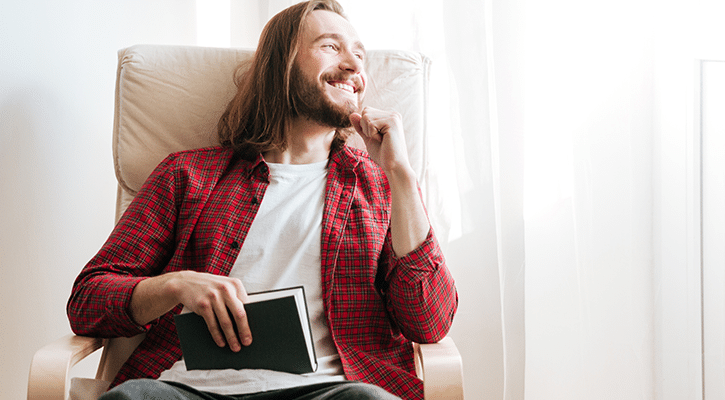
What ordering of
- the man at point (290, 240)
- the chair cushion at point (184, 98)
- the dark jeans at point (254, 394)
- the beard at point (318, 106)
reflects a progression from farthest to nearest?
the chair cushion at point (184, 98), the beard at point (318, 106), the man at point (290, 240), the dark jeans at point (254, 394)

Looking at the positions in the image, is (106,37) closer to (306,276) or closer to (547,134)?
(306,276)

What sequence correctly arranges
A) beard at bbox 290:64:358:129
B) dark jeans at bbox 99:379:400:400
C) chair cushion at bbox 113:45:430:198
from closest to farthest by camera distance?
dark jeans at bbox 99:379:400:400 → beard at bbox 290:64:358:129 → chair cushion at bbox 113:45:430:198

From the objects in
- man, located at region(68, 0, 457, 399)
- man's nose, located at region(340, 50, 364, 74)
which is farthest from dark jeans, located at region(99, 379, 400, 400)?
man's nose, located at region(340, 50, 364, 74)

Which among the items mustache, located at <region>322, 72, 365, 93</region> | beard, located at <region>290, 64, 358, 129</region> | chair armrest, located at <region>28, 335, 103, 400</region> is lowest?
Result: chair armrest, located at <region>28, 335, 103, 400</region>

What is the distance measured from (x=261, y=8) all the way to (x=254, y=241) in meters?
0.86

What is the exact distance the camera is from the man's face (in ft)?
3.83

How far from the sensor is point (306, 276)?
3.46ft

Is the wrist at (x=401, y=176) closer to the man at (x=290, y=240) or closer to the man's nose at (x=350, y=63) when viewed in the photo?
the man at (x=290, y=240)

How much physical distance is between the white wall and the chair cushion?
205 millimetres

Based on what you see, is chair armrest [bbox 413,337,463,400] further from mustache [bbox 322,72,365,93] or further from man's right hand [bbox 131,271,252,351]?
mustache [bbox 322,72,365,93]

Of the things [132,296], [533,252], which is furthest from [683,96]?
[132,296]

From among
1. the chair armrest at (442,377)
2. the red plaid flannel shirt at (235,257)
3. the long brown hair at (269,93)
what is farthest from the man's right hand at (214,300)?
the long brown hair at (269,93)

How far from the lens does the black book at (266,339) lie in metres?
0.81

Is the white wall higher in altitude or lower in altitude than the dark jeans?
higher
